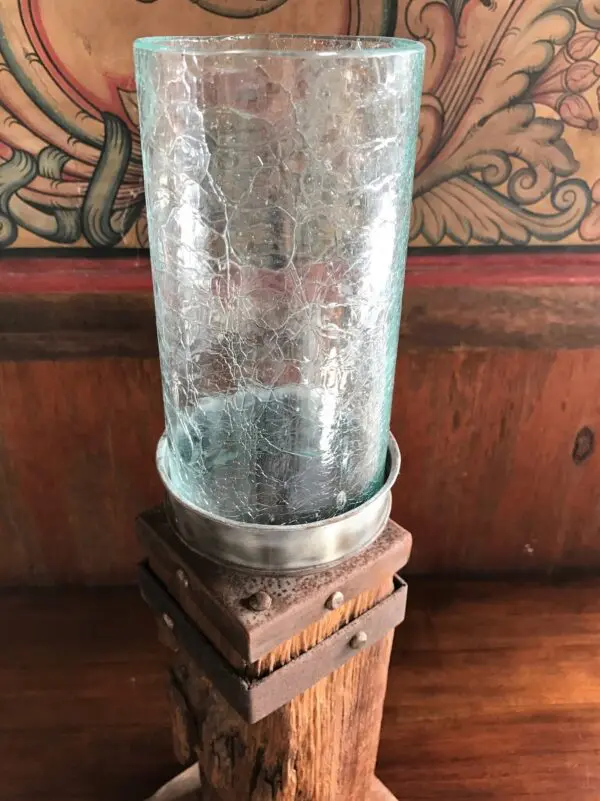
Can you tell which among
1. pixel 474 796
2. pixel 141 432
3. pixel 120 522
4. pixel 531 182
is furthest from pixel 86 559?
pixel 531 182

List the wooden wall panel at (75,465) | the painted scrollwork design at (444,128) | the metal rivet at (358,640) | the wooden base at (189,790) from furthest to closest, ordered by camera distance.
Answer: the wooden wall panel at (75,465) → the wooden base at (189,790) → the painted scrollwork design at (444,128) → the metal rivet at (358,640)

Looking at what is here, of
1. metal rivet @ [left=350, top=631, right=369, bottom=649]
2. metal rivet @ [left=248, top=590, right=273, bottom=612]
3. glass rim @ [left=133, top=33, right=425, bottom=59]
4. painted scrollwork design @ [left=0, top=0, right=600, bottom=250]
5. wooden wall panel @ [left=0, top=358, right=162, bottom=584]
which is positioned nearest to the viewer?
glass rim @ [left=133, top=33, right=425, bottom=59]

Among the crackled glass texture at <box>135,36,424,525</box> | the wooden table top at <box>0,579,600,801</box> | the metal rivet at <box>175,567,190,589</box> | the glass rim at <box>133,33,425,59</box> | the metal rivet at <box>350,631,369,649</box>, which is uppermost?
the glass rim at <box>133,33,425,59</box>

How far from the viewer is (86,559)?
154 cm

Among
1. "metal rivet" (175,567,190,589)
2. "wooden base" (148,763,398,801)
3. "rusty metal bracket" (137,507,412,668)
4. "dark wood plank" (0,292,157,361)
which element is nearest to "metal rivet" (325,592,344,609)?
"rusty metal bracket" (137,507,412,668)

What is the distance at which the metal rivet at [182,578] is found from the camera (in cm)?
87

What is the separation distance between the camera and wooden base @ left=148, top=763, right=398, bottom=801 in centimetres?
120

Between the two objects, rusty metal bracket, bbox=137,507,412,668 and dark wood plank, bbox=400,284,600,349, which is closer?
rusty metal bracket, bbox=137,507,412,668

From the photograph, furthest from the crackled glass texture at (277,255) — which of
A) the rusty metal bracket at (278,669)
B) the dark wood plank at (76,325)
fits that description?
the dark wood plank at (76,325)

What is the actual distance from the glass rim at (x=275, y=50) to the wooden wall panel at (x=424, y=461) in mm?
570

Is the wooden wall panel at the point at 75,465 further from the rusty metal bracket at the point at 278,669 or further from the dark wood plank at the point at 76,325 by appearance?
the rusty metal bracket at the point at 278,669

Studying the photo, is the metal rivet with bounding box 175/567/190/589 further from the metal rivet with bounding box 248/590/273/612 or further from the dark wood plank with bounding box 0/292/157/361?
the dark wood plank with bounding box 0/292/157/361

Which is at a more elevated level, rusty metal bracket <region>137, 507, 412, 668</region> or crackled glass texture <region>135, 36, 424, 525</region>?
crackled glass texture <region>135, 36, 424, 525</region>

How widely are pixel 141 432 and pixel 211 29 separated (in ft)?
2.24
